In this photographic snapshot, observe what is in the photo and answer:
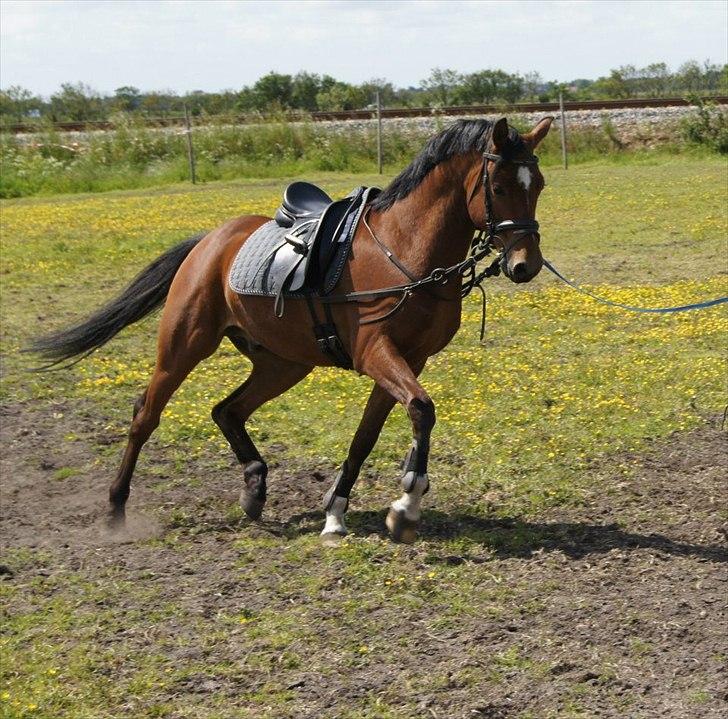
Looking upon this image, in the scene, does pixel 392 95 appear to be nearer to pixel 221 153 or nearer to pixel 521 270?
pixel 221 153

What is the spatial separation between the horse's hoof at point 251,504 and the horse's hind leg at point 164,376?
726mm

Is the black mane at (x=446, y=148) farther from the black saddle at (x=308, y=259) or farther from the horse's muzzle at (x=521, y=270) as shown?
the horse's muzzle at (x=521, y=270)

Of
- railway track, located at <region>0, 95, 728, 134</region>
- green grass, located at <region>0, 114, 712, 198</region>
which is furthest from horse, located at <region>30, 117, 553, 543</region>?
railway track, located at <region>0, 95, 728, 134</region>

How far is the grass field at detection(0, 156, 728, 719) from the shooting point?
484cm

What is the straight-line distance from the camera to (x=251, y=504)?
7.04 meters

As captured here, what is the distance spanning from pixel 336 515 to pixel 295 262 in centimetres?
149

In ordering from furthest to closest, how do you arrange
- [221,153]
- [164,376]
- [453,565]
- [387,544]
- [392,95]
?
[392,95]
[221,153]
[164,376]
[387,544]
[453,565]

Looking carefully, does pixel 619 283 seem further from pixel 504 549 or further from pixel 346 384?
pixel 504 549

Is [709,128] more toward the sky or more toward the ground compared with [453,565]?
more toward the sky

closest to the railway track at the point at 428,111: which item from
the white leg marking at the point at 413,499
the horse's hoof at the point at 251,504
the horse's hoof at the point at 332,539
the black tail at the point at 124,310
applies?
the black tail at the point at 124,310

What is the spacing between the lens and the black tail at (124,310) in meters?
7.71

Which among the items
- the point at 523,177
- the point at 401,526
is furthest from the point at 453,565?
the point at 523,177

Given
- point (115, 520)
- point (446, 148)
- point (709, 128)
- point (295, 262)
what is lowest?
point (115, 520)

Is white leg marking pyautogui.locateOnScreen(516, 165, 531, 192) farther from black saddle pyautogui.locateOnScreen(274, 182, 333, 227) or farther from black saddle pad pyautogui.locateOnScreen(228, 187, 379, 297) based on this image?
black saddle pyautogui.locateOnScreen(274, 182, 333, 227)
